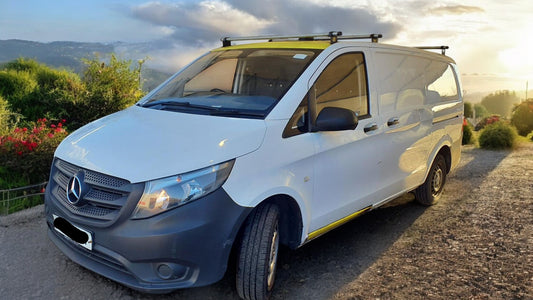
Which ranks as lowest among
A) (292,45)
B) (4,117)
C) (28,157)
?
(28,157)

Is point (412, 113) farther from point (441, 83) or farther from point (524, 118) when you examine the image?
point (524, 118)

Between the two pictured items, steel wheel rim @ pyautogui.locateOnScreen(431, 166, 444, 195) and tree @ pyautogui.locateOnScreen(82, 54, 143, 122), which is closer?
steel wheel rim @ pyautogui.locateOnScreen(431, 166, 444, 195)

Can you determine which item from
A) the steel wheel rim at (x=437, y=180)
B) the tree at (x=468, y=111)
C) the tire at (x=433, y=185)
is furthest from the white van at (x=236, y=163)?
the tree at (x=468, y=111)

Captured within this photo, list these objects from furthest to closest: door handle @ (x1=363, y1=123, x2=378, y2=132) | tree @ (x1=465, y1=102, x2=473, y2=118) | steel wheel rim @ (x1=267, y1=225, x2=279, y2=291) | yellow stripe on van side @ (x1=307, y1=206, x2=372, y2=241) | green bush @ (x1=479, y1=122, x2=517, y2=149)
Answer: tree @ (x1=465, y1=102, x2=473, y2=118) < green bush @ (x1=479, y1=122, x2=517, y2=149) < door handle @ (x1=363, y1=123, x2=378, y2=132) < yellow stripe on van side @ (x1=307, y1=206, x2=372, y2=241) < steel wheel rim @ (x1=267, y1=225, x2=279, y2=291)

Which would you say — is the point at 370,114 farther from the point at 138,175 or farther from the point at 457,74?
the point at 457,74

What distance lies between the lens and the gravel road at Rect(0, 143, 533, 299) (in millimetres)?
3717

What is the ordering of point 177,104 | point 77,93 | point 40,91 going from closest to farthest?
point 177,104
point 77,93
point 40,91

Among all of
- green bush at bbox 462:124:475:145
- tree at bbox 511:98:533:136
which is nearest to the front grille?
green bush at bbox 462:124:475:145

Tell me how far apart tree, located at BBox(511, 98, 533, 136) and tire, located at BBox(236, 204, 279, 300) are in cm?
1605

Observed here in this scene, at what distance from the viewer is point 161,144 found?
3.20 m

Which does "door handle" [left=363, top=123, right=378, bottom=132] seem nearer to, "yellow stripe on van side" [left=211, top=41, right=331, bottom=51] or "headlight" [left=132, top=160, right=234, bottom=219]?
"yellow stripe on van side" [left=211, top=41, right=331, bottom=51]

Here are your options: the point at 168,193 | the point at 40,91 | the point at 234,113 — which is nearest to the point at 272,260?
the point at 168,193

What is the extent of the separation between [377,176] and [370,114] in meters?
0.62

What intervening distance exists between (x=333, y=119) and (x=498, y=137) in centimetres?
966
